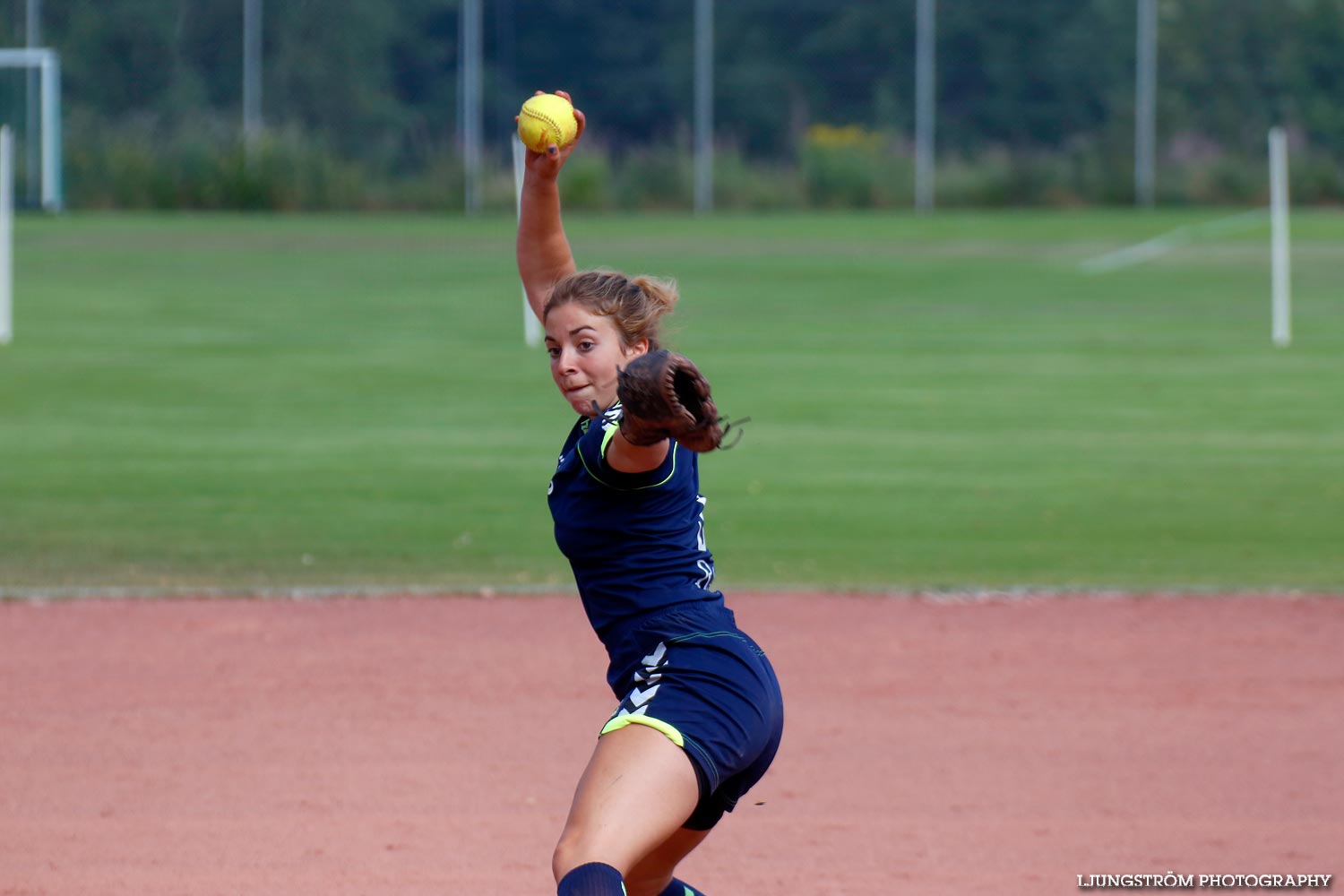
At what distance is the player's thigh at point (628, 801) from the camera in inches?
139

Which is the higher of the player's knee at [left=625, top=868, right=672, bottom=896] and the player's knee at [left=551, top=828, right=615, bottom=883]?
the player's knee at [left=551, top=828, right=615, bottom=883]

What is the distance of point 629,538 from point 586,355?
41 centimetres

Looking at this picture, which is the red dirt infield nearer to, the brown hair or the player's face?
the player's face

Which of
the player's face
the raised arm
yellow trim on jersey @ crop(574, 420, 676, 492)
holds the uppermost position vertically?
the raised arm

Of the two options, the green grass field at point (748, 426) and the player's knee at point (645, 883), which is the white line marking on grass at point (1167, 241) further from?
the player's knee at point (645, 883)

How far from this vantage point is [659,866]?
4043mm

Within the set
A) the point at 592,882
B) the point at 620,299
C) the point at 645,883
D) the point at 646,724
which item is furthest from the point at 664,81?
the point at 592,882

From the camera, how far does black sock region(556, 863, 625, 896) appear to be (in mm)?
3443

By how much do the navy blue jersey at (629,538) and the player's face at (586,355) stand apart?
2.6 inches

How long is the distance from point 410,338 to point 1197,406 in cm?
1064

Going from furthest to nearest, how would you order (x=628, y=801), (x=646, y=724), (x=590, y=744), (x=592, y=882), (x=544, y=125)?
(x=590, y=744) → (x=544, y=125) → (x=646, y=724) → (x=628, y=801) → (x=592, y=882)

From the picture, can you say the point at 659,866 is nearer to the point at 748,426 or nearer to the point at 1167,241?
the point at 748,426

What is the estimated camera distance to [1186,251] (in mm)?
36281

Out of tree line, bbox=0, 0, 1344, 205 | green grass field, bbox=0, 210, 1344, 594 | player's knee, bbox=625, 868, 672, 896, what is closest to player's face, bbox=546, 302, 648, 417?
player's knee, bbox=625, 868, 672, 896
